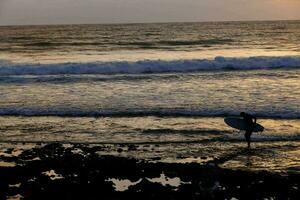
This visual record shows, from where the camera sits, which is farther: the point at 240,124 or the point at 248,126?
the point at 240,124

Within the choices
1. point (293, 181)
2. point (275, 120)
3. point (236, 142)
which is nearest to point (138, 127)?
point (236, 142)

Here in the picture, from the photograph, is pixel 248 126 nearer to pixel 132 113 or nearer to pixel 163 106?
pixel 132 113

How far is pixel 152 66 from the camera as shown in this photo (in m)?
36.3

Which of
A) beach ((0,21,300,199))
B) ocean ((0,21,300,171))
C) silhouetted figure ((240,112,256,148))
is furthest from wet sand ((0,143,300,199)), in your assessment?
silhouetted figure ((240,112,256,148))

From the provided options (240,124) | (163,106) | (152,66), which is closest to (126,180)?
(240,124)

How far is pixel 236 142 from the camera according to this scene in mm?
14867

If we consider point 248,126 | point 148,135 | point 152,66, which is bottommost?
point 148,135

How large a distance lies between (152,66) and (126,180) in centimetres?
2561

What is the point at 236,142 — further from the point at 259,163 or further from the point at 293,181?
the point at 293,181

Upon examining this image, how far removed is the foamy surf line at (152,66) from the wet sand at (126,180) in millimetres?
22420

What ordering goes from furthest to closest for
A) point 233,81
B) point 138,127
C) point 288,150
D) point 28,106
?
point 233,81
point 28,106
point 138,127
point 288,150

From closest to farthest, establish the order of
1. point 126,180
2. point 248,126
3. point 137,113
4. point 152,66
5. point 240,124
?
point 126,180 → point 248,126 → point 240,124 → point 137,113 → point 152,66

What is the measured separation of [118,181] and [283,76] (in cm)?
2100

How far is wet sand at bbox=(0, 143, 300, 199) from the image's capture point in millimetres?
9836
